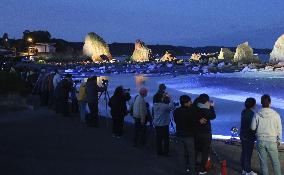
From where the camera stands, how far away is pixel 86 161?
10453 mm

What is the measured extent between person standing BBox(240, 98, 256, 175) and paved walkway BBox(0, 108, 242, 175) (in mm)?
394

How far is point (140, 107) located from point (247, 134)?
3.38m

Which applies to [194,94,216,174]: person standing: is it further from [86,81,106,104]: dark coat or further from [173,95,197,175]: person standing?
[86,81,106,104]: dark coat

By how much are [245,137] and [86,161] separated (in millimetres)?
3263

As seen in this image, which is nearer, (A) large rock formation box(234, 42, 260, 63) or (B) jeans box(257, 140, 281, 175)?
(B) jeans box(257, 140, 281, 175)

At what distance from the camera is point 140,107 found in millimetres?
12031

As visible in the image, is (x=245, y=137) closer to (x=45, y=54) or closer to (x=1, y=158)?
(x=1, y=158)

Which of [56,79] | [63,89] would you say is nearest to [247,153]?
[63,89]

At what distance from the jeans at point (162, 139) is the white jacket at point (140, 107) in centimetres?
82

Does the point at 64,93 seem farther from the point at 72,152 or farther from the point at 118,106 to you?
the point at 72,152

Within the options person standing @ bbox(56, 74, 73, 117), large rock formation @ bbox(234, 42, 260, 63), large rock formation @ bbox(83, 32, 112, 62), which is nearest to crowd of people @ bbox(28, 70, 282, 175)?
person standing @ bbox(56, 74, 73, 117)

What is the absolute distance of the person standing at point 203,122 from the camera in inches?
357

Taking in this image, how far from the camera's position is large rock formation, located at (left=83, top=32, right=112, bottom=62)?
176 meters

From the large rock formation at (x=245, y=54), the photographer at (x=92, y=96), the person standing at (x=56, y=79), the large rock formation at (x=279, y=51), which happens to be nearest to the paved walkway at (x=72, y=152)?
the photographer at (x=92, y=96)
